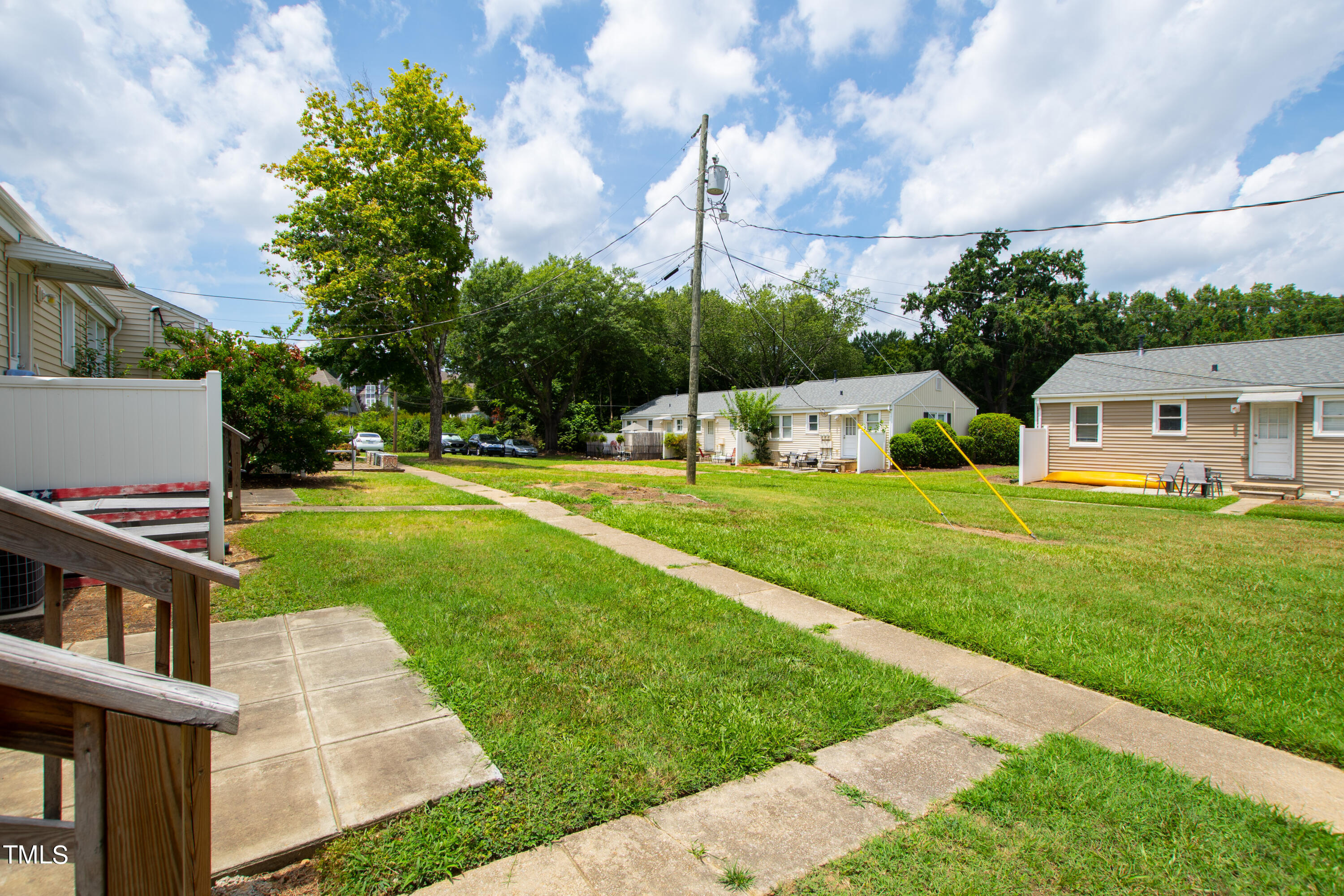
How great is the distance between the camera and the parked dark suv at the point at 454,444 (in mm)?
38156

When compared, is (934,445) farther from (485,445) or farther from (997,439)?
(485,445)

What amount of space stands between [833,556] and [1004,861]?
201 inches

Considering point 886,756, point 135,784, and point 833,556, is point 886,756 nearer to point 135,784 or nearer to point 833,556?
point 135,784

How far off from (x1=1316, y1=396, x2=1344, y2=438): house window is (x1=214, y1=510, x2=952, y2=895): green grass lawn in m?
18.1

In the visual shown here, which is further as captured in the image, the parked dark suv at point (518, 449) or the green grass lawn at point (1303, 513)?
the parked dark suv at point (518, 449)

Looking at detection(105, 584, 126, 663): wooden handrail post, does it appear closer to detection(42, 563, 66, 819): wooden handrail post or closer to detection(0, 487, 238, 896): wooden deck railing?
detection(42, 563, 66, 819): wooden handrail post

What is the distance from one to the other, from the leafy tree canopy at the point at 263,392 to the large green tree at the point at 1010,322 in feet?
120

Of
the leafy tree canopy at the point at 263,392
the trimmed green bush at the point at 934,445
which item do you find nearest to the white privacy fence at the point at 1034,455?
the trimmed green bush at the point at 934,445

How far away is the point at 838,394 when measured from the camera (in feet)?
93.9

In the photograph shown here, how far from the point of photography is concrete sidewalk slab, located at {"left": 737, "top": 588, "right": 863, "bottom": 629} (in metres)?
5.18

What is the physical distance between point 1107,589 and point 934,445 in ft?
62.8

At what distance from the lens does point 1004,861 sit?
238 cm

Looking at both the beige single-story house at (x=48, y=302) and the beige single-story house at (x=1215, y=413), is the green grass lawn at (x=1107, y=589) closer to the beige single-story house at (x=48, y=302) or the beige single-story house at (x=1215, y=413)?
the beige single-story house at (x=1215, y=413)

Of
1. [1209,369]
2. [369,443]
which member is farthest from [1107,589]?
[369,443]
